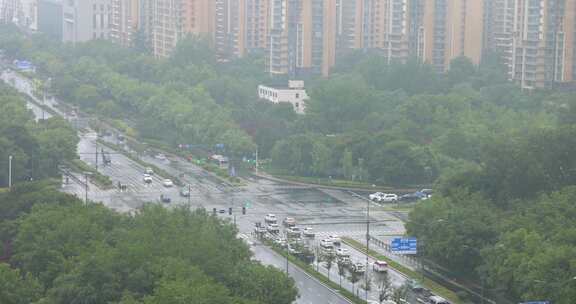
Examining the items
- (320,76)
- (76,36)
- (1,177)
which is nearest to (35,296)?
(1,177)

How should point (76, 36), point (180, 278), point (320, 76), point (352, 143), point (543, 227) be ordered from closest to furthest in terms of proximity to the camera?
1. point (180, 278)
2. point (543, 227)
3. point (352, 143)
4. point (320, 76)
5. point (76, 36)

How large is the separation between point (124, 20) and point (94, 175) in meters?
42.0

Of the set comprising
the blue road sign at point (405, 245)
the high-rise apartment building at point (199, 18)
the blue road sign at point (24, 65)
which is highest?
the high-rise apartment building at point (199, 18)

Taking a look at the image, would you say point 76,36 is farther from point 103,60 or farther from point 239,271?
point 239,271

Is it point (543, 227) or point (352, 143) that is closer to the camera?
point (543, 227)

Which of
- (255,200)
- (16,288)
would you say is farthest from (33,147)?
(16,288)

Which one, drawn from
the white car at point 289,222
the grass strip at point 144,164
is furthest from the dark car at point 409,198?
the grass strip at point 144,164

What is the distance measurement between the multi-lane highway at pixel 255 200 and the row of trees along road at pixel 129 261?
417 cm

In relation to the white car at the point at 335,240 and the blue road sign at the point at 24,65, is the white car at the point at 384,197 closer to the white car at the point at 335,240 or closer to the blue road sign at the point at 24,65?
the white car at the point at 335,240

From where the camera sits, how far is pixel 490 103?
64750 mm

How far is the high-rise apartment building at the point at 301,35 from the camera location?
2963 inches

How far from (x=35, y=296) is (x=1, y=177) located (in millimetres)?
18961

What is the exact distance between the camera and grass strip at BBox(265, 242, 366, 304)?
3666 cm

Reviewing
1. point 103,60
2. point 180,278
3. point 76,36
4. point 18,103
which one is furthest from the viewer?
point 76,36
